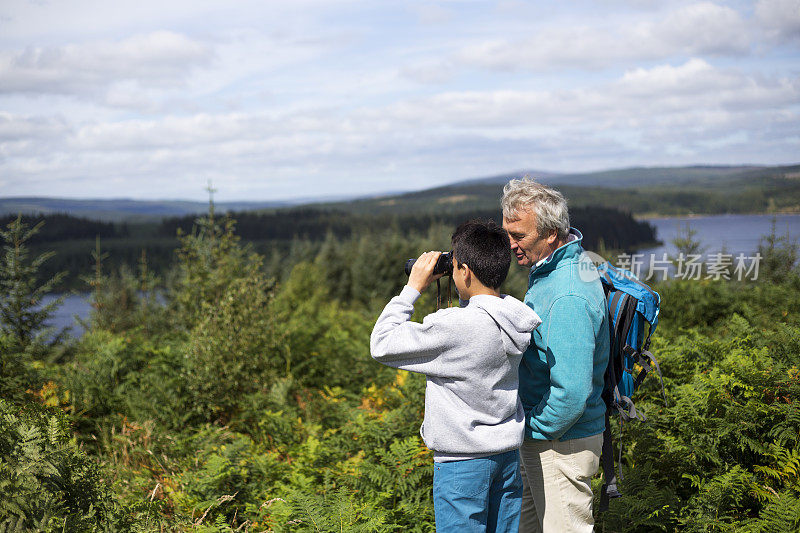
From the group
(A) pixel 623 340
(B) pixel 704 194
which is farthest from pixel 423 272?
(B) pixel 704 194

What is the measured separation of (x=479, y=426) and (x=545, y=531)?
0.99 meters

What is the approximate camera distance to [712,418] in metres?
4.37

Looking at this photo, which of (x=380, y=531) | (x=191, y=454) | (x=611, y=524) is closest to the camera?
(x=380, y=531)

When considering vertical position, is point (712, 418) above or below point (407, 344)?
below

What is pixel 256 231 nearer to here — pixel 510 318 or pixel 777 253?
pixel 777 253

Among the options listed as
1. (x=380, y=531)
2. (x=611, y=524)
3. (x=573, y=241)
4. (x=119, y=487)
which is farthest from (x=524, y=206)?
(x=119, y=487)

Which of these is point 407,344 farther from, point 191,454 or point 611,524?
point 191,454

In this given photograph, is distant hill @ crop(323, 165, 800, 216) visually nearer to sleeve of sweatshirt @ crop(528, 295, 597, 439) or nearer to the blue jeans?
sleeve of sweatshirt @ crop(528, 295, 597, 439)

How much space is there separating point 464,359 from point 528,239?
0.90m

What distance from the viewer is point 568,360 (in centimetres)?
282

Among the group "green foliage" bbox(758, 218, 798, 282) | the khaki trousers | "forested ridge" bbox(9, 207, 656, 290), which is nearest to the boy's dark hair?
the khaki trousers

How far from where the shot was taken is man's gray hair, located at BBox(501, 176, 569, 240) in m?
3.06

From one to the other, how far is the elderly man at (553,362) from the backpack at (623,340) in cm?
12

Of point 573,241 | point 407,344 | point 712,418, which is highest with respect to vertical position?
point 573,241
